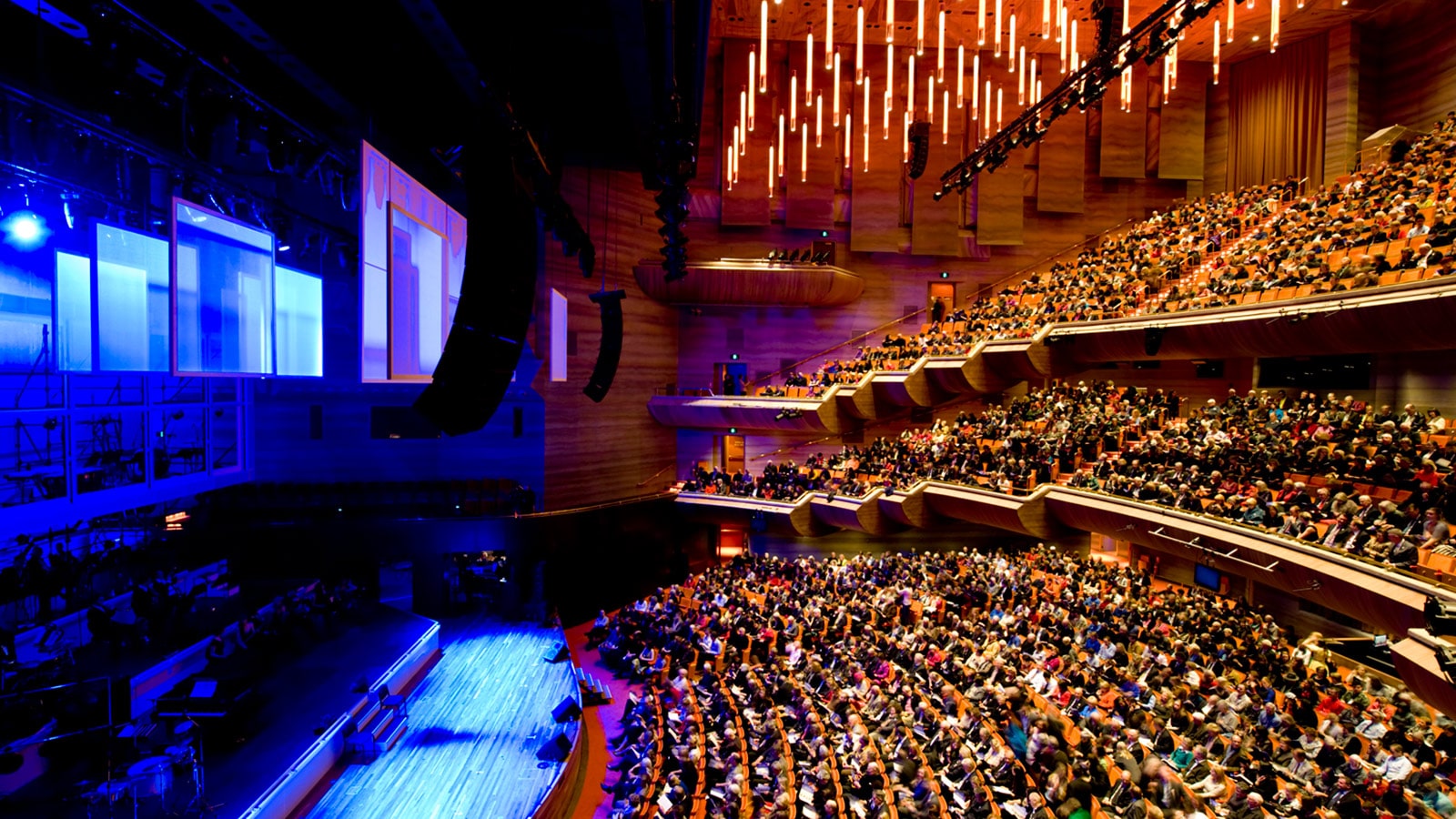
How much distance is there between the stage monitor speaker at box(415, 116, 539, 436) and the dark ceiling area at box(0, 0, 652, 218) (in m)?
0.23

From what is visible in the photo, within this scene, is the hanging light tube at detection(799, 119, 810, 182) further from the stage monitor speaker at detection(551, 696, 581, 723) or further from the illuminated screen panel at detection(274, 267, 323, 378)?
the stage monitor speaker at detection(551, 696, 581, 723)

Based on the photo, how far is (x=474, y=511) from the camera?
12.6 metres

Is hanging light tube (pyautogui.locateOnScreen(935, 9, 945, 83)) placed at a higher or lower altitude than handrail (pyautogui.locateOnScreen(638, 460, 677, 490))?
higher

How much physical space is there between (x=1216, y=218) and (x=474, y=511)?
45.9ft

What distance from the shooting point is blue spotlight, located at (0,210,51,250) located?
23.8ft

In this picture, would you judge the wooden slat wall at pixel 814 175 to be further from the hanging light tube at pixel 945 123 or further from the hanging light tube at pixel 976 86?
the hanging light tube at pixel 976 86

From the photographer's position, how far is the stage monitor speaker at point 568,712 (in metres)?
8.16

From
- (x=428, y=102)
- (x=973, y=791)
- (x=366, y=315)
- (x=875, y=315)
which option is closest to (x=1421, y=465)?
(x=973, y=791)

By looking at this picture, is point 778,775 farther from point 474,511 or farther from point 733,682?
point 474,511

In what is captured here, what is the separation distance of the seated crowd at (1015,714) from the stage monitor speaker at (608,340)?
342cm

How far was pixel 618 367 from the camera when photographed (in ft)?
51.0

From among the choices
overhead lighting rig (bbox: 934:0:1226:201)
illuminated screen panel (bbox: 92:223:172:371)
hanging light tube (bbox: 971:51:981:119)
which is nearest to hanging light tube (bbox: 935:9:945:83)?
hanging light tube (bbox: 971:51:981:119)

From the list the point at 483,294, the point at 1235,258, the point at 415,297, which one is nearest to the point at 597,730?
the point at 415,297

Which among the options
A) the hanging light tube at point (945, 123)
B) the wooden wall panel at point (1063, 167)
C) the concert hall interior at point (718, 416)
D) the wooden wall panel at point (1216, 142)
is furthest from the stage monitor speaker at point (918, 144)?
the wooden wall panel at point (1216, 142)
